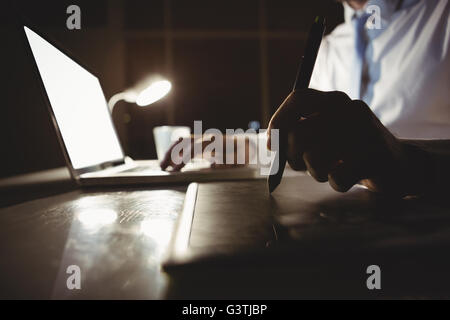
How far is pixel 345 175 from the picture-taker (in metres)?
0.38

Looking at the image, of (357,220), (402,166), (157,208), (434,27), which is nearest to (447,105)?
(434,27)

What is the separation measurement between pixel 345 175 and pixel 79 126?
2.01ft

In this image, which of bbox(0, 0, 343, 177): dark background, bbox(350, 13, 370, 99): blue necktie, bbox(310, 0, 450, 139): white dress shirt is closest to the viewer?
bbox(310, 0, 450, 139): white dress shirt

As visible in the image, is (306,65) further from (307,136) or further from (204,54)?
(204,54)

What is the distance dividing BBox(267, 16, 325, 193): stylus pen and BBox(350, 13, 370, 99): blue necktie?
2.56 ft

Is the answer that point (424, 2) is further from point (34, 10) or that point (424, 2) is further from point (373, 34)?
point (34, 10)

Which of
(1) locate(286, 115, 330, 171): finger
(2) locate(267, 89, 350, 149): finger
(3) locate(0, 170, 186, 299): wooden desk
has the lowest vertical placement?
(3) locate(0, 170, 186, 299): wooden desk

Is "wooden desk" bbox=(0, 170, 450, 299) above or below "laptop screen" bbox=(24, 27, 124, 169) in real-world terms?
below

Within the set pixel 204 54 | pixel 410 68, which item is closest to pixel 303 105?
pixel 410 68

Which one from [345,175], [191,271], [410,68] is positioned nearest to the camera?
[191,271]

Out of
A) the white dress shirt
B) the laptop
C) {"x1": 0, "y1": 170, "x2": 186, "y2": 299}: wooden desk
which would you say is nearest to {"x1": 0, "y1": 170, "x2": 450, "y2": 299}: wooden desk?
{"x1": 0, "y1": 170, "x2": 186, "y2": 299}: wooden desk

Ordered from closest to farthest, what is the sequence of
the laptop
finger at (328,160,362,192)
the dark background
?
1. finger at (328,160,362,192)
2. the laptop
3. the dark background

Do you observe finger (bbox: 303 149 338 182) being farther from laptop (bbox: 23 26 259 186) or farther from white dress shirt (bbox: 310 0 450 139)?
white dress shirt (bbox: 310 0 450 139)

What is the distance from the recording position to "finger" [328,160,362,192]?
0.37 meters
